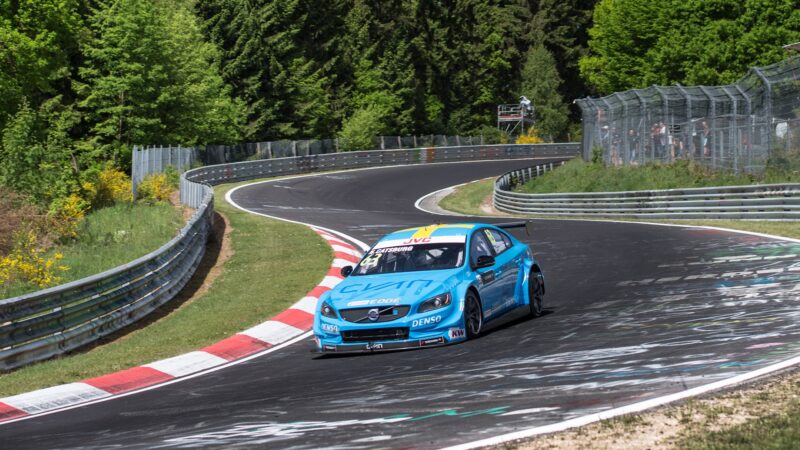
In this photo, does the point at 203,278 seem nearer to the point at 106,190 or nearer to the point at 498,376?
the point at 498,376

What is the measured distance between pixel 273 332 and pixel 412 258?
8.21 ft

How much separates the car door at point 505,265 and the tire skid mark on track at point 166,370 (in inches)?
112

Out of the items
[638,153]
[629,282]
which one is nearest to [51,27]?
[638,153]

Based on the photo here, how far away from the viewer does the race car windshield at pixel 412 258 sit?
44.6ft

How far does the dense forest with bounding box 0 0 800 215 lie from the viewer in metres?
59.8

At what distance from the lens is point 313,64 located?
96.9 metres

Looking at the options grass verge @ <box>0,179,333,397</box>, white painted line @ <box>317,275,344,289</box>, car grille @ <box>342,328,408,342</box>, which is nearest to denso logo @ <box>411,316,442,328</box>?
car grille @ <box>342,328,408,342</box>

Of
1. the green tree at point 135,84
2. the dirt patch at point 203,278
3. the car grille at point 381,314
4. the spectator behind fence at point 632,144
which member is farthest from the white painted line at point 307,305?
the green tree at point 135,84

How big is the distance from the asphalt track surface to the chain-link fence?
13393mm

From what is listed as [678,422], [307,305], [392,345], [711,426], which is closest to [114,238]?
[307,305]

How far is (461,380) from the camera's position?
9.78m

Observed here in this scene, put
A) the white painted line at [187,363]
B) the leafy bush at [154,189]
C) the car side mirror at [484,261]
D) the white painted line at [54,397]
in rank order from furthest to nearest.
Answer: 1. the leafy bush at [154,189]
2. the car side mirror at [484,261]
3. the white painted line at [187,363]
4. the white painted line at [54,397]

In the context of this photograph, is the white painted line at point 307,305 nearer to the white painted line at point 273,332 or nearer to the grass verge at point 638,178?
the white painted line at point 273,332

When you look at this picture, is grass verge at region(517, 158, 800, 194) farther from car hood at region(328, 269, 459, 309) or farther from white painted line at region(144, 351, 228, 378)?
white painted line at region(144, 351, 228, 378)
